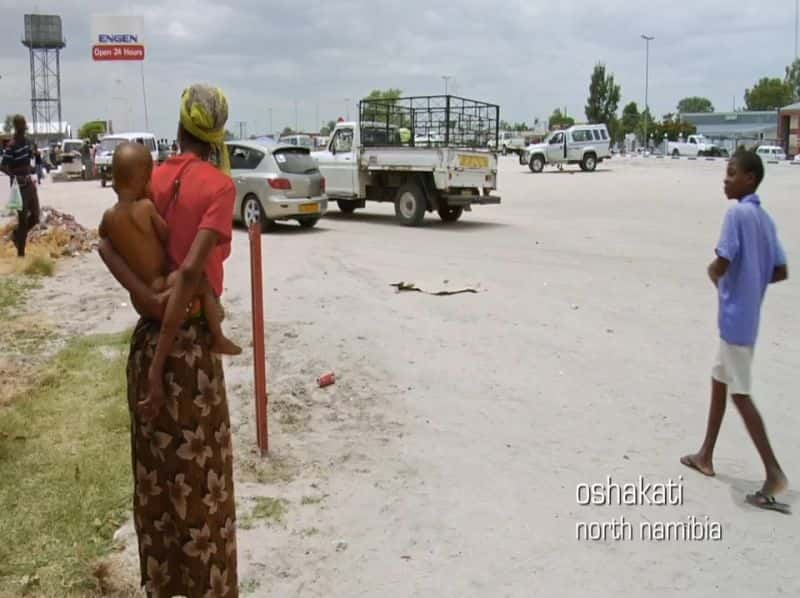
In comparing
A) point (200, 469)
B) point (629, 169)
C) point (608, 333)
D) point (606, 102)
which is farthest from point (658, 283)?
point (606, 102)

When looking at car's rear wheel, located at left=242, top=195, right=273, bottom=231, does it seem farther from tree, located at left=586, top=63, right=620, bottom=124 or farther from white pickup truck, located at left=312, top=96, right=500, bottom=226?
tree, located at left=586, top=63, right=620, bottom=124

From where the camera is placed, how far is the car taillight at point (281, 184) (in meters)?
14.9

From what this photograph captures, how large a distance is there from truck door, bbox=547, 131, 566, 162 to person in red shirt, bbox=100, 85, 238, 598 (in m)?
37.0

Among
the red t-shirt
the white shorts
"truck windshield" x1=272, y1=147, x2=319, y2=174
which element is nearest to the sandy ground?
the white shorts

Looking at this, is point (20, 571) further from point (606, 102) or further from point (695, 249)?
point (606, 102)

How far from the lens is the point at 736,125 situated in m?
91.6

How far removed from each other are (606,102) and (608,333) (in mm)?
85813

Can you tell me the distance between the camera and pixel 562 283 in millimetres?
10117

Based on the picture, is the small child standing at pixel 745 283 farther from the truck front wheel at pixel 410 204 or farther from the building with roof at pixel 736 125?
the building with roof at pixel 736 125

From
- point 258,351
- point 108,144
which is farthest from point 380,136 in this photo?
point 108,144

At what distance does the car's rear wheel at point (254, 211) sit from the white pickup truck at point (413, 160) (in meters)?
2.77

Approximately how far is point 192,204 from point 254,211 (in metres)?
12.9

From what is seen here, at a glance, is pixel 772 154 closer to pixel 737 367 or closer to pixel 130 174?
pixel 737 367

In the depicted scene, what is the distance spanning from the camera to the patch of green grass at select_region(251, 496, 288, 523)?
402 centimetres
